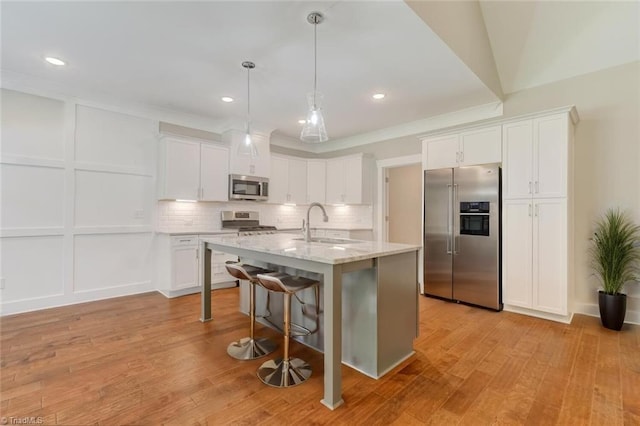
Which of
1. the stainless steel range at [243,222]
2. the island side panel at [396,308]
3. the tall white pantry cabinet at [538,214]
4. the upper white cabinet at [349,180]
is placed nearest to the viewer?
the island side panel at [396,308]

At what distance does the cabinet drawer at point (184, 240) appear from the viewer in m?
4.31

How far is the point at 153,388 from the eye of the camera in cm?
207

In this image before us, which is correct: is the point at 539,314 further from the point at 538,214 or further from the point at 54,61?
the point at 54,61

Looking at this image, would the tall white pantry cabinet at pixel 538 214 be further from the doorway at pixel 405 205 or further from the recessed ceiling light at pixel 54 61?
the recessed ceiling light at pixel 54 61

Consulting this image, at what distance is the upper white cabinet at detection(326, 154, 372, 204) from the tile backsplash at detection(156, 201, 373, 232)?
36 cm

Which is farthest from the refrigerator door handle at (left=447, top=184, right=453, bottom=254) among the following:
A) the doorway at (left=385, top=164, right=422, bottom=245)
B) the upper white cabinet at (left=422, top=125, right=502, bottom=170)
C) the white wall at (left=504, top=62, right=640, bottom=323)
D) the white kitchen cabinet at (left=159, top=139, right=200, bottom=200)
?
the white kitchen cabinet at (left=159, top=139, right=200, bottom=200)

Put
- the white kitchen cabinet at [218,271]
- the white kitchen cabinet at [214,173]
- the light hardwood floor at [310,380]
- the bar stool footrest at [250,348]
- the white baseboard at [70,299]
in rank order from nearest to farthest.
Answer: the light hardwood floor at [310,380]
the bar stool footrest at [250,348]
the white baseboard at [70,299]
the white kitchen cabinet at [218,271]
the white kitchen cabinet at [214,173]

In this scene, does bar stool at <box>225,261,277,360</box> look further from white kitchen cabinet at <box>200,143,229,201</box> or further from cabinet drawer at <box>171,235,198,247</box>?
white kitchen cabinet at <box>200,143,229,201</box>

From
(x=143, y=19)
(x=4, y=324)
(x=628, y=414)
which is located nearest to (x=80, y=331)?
(x=4, y=324)

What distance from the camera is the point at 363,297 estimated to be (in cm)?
229

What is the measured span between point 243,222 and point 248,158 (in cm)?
118

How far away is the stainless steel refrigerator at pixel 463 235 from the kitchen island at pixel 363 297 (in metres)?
1.73

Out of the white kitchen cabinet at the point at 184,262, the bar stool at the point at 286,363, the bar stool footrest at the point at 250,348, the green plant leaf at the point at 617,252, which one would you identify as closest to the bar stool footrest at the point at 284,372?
the bar stool at the point at 286,363

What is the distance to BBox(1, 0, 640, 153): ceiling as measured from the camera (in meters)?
2.40
